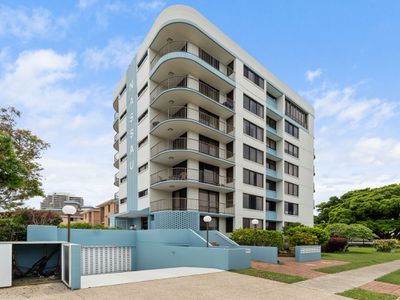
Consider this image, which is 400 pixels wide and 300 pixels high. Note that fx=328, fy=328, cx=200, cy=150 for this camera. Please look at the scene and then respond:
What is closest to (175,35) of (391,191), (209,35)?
(209,35)

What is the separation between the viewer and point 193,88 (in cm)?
2688

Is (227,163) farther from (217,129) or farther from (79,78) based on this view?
(79,78)

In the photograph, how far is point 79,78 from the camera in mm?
16672

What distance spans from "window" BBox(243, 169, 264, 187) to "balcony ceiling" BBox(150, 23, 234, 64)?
431 inches

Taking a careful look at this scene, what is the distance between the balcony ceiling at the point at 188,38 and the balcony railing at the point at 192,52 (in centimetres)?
31

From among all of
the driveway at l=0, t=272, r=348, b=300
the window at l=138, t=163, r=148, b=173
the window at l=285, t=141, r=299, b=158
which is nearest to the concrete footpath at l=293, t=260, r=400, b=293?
the driveway at l=0, t=272, r=348, b=300

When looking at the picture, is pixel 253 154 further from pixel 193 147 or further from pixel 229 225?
pixel 193 147

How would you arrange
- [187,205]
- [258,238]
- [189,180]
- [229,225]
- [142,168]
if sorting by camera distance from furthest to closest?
1. [142,168]
2. [229,225]
3. [187,205]
4. [189,180]
5. [258,238]

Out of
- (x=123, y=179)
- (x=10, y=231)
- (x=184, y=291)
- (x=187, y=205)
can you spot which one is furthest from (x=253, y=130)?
(x=184, y=291)

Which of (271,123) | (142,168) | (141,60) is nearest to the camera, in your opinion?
(142,168)

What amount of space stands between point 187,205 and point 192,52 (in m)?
12.5

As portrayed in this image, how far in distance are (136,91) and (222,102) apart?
871 cm

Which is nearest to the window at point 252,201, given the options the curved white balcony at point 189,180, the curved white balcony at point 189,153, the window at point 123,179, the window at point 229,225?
the window at point 229,225

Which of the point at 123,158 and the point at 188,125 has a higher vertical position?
the point at 188,125
